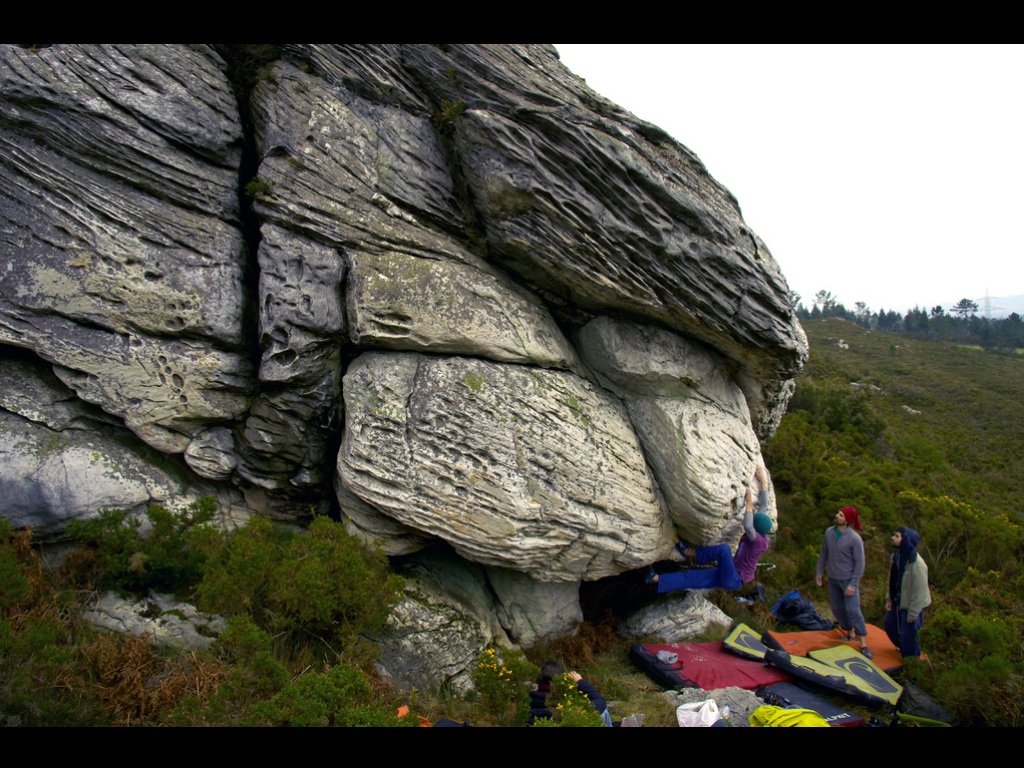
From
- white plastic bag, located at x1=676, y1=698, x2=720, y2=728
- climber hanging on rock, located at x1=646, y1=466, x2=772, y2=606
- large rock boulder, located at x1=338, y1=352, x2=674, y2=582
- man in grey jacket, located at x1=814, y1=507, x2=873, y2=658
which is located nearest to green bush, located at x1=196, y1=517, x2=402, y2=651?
large rock boulder, located at x1=338, y1=352, x2=674, y2=582

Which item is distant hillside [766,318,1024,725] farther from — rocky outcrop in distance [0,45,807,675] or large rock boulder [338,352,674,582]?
large rock boulder [338,352,674,582]

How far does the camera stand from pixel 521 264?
1055 cm

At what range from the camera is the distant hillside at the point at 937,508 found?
8.92 m

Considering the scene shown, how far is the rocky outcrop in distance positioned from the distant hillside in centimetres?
414

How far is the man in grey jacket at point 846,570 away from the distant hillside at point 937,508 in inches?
45.3

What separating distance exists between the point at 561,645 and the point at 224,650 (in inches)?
226

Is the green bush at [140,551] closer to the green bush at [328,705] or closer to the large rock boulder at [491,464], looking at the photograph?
the large rock boulder at [491,464]

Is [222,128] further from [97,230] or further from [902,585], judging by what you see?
[902,585]

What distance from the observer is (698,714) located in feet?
25.9

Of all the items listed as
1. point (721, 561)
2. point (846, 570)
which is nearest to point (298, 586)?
point (721, 561)

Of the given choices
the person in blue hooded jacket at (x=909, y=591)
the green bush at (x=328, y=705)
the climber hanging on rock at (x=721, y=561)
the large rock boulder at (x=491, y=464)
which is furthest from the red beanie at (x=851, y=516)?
the green bush at (x=328, y=705)

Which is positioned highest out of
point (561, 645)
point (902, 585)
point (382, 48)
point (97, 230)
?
point (382, 48)

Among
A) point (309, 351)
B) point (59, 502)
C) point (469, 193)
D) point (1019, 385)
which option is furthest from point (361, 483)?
point (1019, 385)

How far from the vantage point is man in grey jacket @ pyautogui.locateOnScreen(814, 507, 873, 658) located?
10719mm
